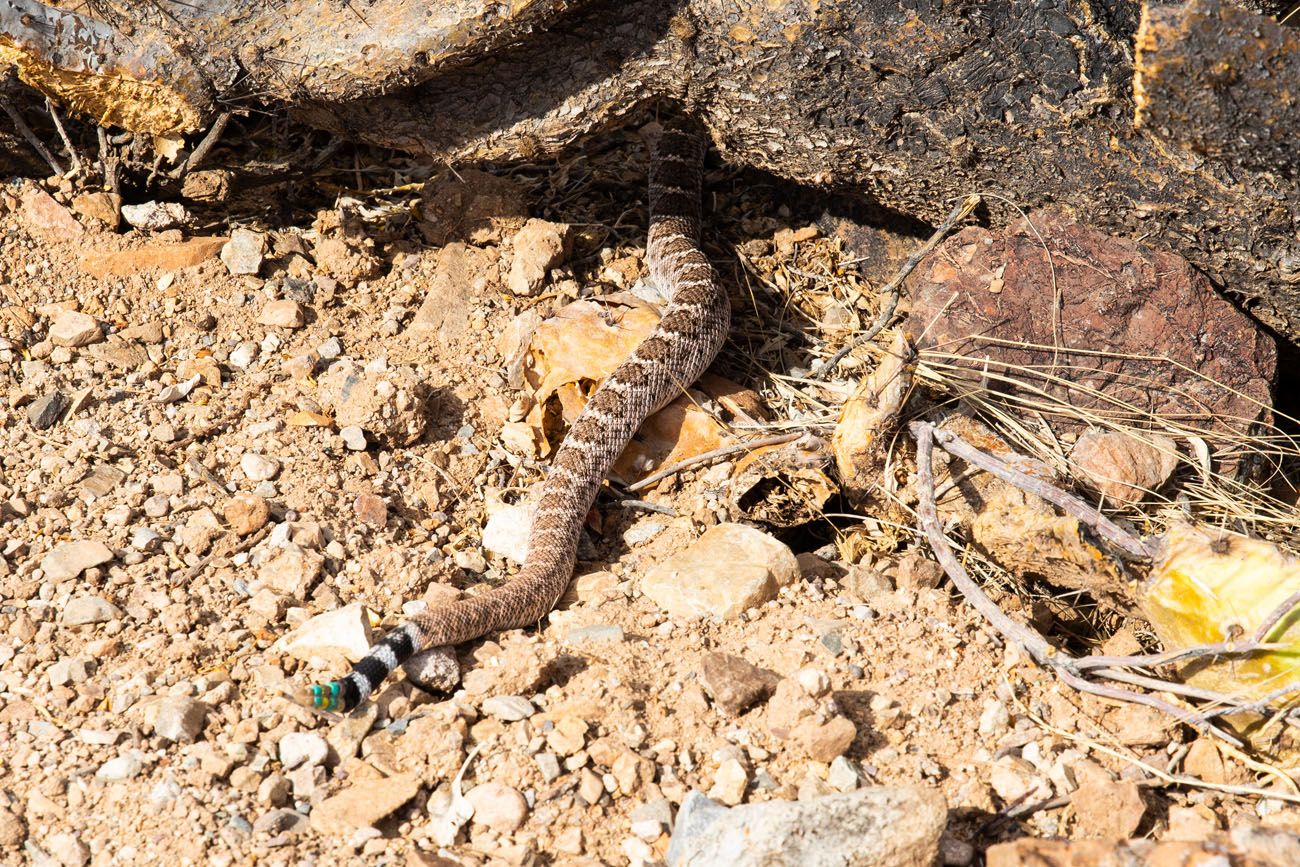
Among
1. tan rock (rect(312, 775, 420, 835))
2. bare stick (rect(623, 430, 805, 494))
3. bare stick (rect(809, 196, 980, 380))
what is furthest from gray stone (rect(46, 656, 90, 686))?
bare stick (rect(809, 196, 980, 380))

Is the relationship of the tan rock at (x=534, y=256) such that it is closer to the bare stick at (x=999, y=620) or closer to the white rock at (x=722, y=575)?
the white rock at (x=722, y=575)

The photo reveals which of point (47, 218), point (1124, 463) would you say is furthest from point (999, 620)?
point (47, 218)

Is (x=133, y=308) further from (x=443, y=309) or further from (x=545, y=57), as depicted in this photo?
(x=545, y=57)

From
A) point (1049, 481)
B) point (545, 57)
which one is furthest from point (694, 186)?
point (1049, 481)

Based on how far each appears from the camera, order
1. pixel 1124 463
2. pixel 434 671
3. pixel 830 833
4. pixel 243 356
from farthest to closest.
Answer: pixel 243 356 < pixel 1124 463 < pixel 434 671 < pixel 830 833

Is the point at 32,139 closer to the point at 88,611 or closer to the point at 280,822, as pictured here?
the point at 88,611

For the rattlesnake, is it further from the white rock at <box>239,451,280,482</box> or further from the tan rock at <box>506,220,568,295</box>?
the white rock at <box>239,451,280,482</box>
